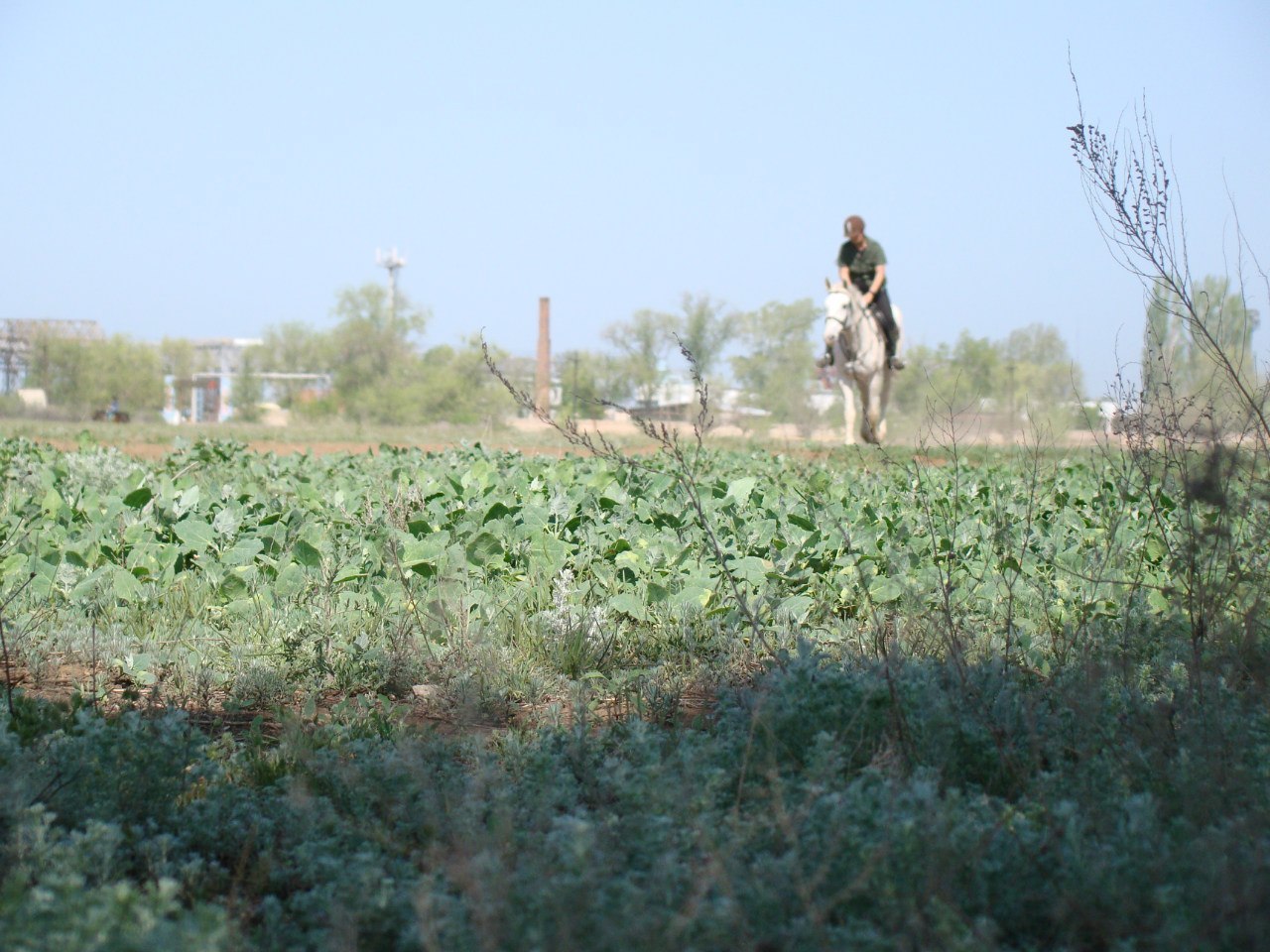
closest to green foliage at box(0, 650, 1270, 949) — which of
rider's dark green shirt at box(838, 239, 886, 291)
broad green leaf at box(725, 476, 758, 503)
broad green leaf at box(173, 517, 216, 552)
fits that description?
broad green leaf at box(173, 517, 216, 552)

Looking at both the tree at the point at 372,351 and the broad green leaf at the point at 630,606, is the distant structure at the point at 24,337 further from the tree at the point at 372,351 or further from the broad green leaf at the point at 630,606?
the broad green leaf at the point at 630,606

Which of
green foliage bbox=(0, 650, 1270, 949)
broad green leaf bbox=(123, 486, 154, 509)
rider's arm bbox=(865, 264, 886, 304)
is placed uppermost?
rider's arm bbox=(865, 264, 886, 304)

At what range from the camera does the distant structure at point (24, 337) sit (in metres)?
45.3

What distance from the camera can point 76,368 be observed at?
4944 centimetres

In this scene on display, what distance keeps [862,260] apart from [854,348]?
154 cm

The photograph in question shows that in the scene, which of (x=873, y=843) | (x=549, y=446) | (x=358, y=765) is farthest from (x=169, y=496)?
(x=549, y=446)

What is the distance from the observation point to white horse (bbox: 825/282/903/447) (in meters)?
15.3

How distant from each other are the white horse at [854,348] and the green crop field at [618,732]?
9732mm

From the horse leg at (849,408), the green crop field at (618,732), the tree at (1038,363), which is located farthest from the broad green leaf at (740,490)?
the tree at (1038,363)

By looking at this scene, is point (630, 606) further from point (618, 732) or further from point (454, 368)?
point (454, 368)

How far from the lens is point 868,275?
16516mm

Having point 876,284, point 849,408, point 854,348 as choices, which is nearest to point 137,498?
point 854,348

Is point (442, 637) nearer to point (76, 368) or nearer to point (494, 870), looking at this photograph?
point (494, 870)

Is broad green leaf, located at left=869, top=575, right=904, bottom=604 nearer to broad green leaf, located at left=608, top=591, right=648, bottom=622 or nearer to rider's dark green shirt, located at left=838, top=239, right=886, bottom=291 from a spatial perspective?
broad green leaf, located at left=608, top=591, right=648, bottom=622
